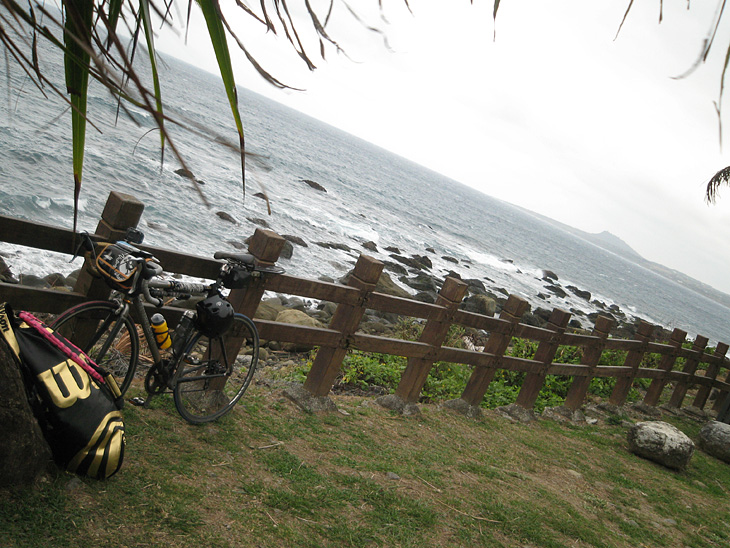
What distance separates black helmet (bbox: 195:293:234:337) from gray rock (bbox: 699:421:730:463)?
23.8ft

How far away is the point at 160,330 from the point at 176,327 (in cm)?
36

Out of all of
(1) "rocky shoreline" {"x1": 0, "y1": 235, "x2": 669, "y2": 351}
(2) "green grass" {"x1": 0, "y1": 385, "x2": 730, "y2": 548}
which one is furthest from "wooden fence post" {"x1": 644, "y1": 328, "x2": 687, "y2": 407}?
(2) "green grass" {"x1": 0, "y1": 385, "x2": 730, "y2": 548}

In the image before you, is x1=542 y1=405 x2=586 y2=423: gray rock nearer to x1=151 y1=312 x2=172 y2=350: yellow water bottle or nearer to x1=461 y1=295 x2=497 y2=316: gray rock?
x1=151 y1=312 x2=172 y2=350: yellow water bottle

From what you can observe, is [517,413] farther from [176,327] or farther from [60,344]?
[60,344]

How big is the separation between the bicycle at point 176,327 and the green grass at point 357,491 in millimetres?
215

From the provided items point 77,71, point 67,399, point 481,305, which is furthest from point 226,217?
point 77,71

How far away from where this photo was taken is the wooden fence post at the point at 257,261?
4031mm

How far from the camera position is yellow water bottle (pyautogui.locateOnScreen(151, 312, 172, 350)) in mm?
3457

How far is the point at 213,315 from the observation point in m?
3.62

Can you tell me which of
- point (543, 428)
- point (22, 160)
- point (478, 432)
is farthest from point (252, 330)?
point (22, 160)

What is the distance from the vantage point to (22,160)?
58.3ft

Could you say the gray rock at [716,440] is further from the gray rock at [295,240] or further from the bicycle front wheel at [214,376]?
the gray rock at [295,240]

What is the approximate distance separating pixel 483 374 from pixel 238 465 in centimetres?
350

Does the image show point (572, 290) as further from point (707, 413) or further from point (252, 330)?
point (252, 330)
